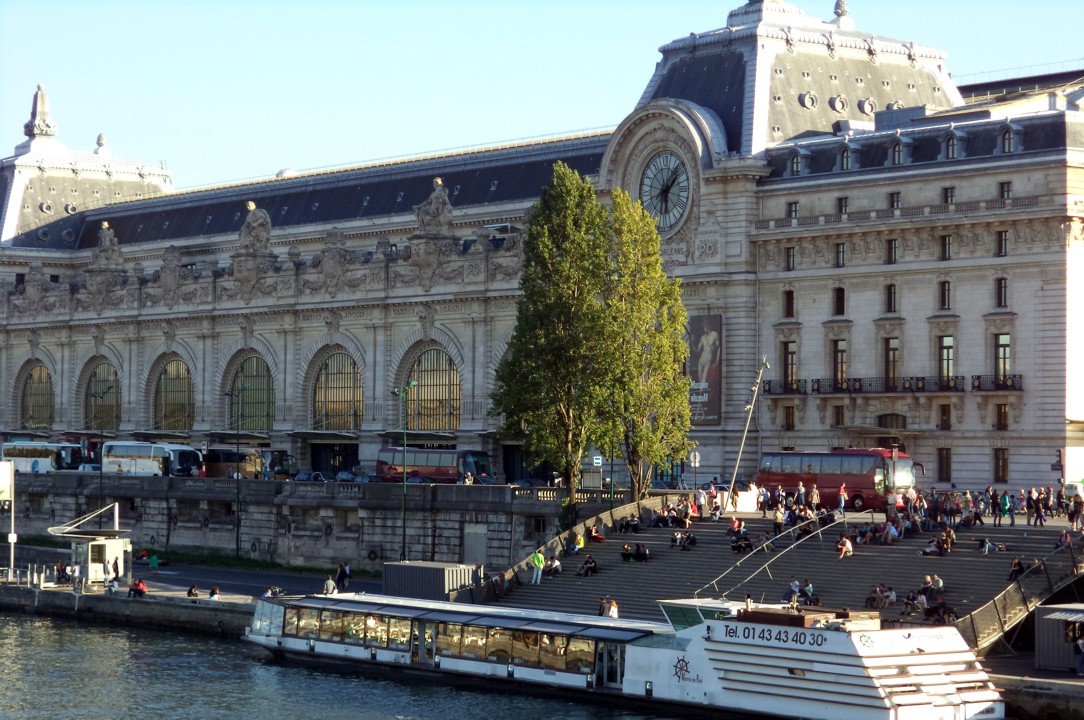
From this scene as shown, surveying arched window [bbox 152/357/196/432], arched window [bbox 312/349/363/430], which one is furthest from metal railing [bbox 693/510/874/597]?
arched window [bbox 152/357/196/432]

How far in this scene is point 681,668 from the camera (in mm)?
58688

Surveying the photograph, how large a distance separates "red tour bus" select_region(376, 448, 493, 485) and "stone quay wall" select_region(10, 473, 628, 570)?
8.92 metres

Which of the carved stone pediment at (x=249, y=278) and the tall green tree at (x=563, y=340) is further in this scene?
the carved stone pediment at (x=249, y=278)

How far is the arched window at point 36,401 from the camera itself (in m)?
146

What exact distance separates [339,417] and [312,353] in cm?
462

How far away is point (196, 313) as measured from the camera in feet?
438

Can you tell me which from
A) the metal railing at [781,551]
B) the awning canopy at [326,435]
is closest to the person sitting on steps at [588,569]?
the metal railing at [781,551]

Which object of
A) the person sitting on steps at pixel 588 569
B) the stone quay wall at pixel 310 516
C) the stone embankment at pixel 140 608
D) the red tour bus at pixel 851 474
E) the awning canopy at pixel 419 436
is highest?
the awning canopy at pixel 419 436

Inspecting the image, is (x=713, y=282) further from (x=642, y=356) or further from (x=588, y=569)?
(x=588, y=569)

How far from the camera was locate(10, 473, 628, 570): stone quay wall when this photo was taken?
281ft

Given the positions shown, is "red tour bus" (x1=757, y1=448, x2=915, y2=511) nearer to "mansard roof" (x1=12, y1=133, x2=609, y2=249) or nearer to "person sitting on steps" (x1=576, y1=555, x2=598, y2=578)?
"person sitting on steps" (x1=576, y1=555, x2=598, y2=578)

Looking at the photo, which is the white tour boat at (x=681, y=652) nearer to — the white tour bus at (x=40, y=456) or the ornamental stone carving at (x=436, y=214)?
the ornamental stone carving at (x=436, y=214)

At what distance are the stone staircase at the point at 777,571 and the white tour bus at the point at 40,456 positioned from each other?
5660cm

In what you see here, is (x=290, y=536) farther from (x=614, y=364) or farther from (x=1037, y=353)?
(x=1037, y=353)
